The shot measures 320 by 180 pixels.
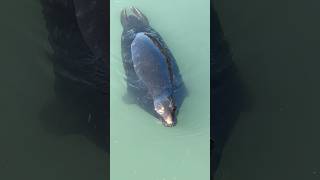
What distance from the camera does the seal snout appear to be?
55.3 inches

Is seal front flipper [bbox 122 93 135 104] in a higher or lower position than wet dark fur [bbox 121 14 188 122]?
lower

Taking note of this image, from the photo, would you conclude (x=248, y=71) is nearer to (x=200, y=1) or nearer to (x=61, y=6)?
(x=200, y=1)

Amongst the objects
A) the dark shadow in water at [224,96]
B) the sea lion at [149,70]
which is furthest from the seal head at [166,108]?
the dark shadow in water at [224,96]

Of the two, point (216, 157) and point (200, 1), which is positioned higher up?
point (200, 1)

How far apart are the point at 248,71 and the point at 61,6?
52 cm

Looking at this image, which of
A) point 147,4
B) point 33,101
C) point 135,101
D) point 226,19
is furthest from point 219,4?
point 33,101

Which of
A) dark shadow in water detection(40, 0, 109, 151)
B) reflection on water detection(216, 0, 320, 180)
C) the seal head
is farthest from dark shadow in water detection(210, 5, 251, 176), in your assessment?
Result: dark shadow in water detection(40, 0, 109, 151)

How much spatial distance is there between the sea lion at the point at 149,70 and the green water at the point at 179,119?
22 millimetres

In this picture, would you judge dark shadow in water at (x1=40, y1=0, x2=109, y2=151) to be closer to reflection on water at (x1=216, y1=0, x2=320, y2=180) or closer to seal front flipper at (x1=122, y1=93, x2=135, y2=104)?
seal front flipper at (x1=122, y1=93, x2=135, y2=104)

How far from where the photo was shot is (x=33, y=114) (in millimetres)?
1424

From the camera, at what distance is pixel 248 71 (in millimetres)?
1428

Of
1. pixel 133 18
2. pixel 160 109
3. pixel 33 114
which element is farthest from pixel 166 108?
pixel 33 114

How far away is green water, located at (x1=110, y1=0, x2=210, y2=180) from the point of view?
1402 millimetres

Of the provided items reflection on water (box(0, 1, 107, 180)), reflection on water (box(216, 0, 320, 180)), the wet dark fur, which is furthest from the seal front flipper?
reflection on water (box(216, 0, 320, 180))
